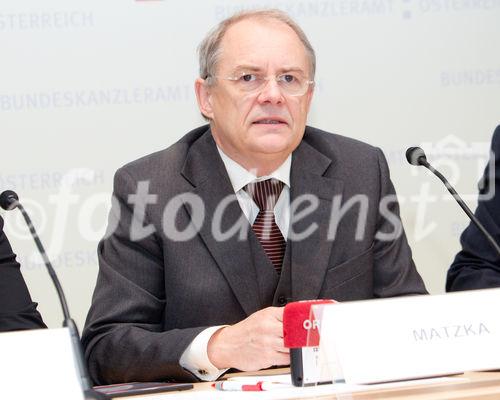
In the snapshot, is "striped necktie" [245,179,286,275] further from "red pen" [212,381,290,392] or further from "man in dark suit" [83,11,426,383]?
"red pen" [212,381,290,392]

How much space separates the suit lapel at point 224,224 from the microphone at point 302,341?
2.38ft

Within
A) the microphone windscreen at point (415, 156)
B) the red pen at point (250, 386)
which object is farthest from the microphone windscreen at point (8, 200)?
the microphone windscreen at point (415, 156)

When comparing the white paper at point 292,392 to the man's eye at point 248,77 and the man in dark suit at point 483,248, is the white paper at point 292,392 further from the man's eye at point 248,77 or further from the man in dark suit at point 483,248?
the man's eye at point 248,77

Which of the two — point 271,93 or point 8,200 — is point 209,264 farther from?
point 8,200

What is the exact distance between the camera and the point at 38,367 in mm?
1701

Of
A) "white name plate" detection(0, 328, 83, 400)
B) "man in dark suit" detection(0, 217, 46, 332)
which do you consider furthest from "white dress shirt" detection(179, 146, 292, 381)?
"white name plate" detection(0, 328, 83, 400)

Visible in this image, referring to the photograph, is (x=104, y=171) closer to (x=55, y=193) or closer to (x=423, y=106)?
(x=55, y=193)

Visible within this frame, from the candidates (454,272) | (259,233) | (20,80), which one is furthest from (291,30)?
(20,80)

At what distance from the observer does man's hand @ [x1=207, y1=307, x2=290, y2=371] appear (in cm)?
218

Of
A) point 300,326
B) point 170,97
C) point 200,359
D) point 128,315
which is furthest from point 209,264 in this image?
point 170,97

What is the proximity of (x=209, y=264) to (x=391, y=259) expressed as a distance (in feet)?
1.95

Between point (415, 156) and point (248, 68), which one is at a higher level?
point (248, 68)

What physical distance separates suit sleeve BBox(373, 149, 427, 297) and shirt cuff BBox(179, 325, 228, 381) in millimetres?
722

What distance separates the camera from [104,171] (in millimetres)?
3609
